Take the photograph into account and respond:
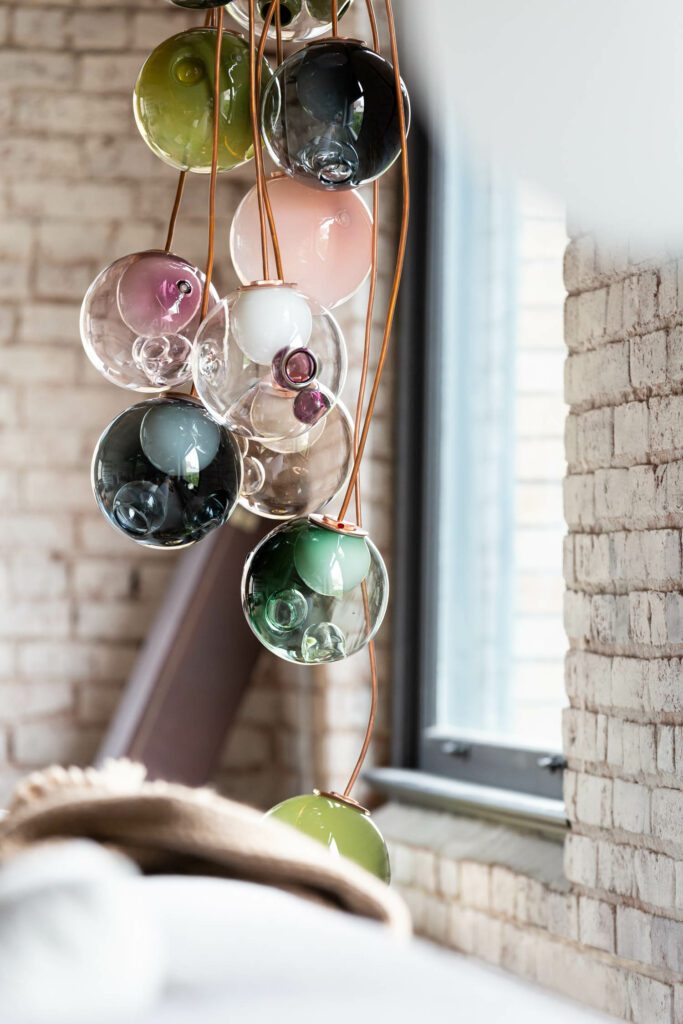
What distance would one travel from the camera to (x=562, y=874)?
1793 mm

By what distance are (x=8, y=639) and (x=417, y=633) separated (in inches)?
38.1

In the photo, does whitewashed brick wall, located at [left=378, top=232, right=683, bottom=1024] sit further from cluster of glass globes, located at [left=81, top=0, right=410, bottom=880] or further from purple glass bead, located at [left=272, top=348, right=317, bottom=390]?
purple glass bead, located at [left=272, top=348, right=317, bottom=390]

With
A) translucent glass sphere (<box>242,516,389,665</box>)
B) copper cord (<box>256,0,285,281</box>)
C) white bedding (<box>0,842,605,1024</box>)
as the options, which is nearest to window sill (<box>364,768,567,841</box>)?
translucent glass sphere (<box>242,516,389,665</box>)

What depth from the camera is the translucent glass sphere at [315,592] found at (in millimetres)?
1184

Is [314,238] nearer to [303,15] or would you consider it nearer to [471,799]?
[303,15]

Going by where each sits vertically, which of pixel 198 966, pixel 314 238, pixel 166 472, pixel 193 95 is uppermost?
pixel 193 95

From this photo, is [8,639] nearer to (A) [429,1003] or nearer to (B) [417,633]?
(B) [417,633]

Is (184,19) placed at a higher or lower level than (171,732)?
higher

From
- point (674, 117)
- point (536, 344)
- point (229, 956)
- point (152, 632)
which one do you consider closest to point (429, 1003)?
point (229, 956)

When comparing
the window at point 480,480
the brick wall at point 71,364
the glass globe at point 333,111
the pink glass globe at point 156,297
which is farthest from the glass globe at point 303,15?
the brick wall at point 71,364

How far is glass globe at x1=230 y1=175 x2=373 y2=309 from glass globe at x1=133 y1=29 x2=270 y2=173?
0.08 metres

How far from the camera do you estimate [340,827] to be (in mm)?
1222

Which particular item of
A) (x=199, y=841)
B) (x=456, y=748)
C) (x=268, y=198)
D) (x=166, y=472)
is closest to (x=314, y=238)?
(x=268, y=198)

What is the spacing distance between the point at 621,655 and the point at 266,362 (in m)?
0.74
